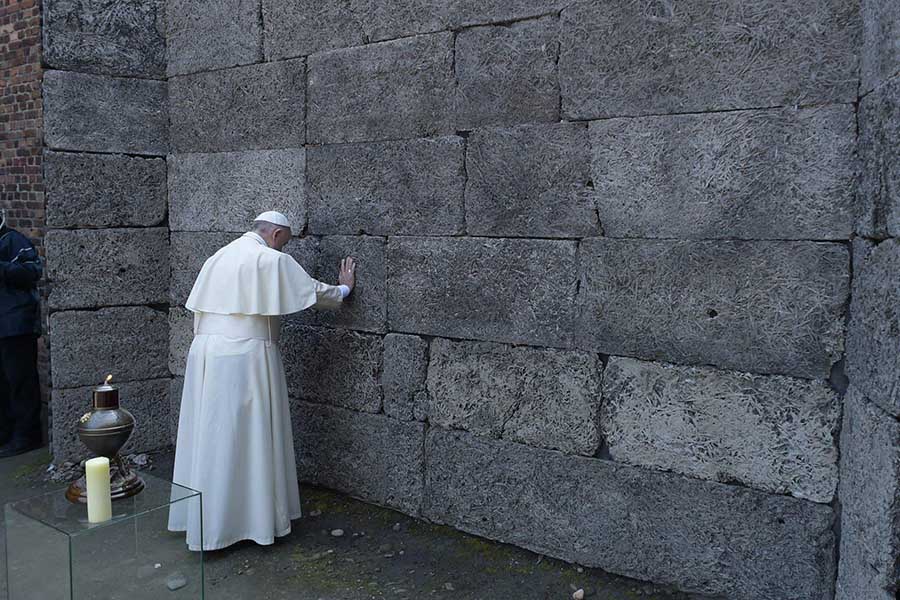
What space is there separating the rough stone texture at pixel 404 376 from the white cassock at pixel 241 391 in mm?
570

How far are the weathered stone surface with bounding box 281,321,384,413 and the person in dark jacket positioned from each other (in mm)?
2368

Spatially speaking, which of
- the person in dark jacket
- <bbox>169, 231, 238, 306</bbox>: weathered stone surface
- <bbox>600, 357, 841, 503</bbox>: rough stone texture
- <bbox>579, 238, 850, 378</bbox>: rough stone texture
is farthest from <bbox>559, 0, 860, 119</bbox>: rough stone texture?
the person in dark jacket

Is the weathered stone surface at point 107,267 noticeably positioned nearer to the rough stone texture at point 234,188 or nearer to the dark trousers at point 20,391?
the rough stone texture at point 234,188

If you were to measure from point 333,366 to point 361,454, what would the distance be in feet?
1.97

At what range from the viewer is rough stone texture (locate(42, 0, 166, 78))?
20.4 feet

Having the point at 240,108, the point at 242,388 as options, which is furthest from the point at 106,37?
the point at 242,388

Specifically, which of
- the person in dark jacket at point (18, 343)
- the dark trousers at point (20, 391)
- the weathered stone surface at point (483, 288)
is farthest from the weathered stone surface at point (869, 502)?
the dark trousers at point (20, 391)

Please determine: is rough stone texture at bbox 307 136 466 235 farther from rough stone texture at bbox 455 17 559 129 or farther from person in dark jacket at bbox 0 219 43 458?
person in dark jacket at bbox 0 219 43 458

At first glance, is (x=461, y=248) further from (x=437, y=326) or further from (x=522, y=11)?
(x=522, y=11)

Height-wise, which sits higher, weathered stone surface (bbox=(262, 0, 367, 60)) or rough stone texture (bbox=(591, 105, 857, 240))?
weathered stone surface (bbox=(262, 0, 367, 60))

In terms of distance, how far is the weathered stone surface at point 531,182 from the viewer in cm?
437

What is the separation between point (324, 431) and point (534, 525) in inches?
66.2

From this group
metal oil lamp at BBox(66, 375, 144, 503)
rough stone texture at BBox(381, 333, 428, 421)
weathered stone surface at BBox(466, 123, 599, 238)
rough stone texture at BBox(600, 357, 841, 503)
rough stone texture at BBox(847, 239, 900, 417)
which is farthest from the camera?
rough stone texture at BBox(381, 333, 428, 421)

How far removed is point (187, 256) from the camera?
6523mm
